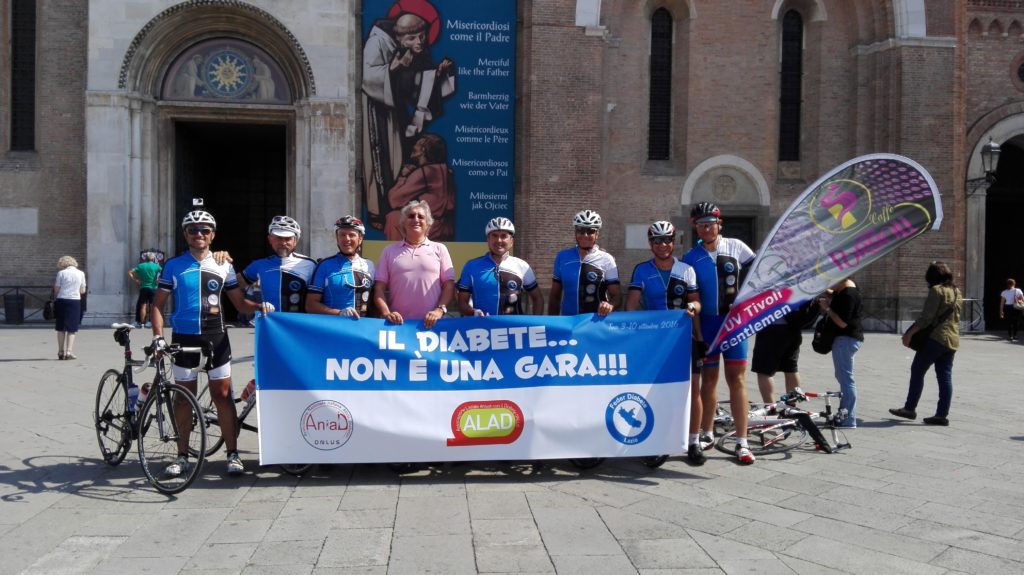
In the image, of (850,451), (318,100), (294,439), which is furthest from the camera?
(318,100)

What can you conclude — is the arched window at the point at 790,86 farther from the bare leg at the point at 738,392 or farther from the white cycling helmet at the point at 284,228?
the white cycling helmet at the point at 284,228

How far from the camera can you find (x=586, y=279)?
6.48 metres

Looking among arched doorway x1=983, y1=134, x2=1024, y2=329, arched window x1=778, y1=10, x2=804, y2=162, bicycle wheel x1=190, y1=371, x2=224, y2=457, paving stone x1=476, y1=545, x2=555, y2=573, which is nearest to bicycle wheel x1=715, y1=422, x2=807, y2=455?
paving stone x1=476, y1=545, x2=555, y2=573

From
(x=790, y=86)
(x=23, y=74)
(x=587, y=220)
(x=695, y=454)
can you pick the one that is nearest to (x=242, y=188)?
(x=23, y=74)

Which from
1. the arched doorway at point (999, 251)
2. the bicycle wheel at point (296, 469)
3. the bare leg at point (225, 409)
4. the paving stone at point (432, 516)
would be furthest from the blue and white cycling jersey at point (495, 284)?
the arched doorway at point (999, 251)

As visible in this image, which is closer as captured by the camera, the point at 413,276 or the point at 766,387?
the point at 413,276

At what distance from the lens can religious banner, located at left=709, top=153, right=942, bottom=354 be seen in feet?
19.9

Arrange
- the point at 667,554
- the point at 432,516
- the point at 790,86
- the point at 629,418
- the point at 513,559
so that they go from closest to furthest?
1. the point at 513,559
2. the point at 667,554
3. the point at 432,516
4. the point at 629,418
5. the point at 790,86

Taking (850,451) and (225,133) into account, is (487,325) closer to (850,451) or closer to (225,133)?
(850,451)

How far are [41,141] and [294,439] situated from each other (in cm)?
1719

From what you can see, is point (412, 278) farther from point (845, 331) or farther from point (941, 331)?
point (941, 331)

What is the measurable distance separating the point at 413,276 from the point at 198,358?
66.1 inches

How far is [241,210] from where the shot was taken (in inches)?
1012

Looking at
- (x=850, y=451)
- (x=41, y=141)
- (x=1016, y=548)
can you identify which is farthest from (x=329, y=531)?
(x=41, y=141)
